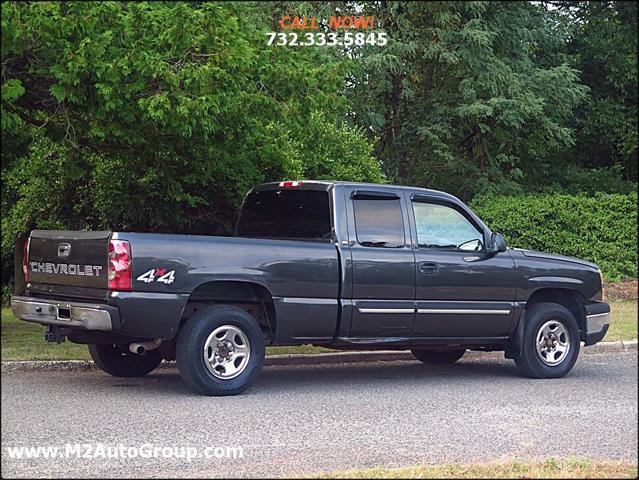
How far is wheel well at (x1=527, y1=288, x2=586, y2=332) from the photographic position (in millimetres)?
11469

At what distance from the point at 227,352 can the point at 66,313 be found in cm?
147

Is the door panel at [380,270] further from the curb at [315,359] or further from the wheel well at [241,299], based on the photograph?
the curb at [315,359]

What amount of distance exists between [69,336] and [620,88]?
71.6 feet

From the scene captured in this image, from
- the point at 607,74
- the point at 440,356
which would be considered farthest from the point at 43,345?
the point at 607,74

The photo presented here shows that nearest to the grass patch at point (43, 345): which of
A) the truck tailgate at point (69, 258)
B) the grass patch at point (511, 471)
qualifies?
the truck tailgate at point (69, 258)

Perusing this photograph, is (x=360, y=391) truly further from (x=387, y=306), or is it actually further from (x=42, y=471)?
(x=42, y=471)

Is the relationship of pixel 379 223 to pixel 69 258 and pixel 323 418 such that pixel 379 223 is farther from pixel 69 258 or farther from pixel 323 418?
pixel 69 258

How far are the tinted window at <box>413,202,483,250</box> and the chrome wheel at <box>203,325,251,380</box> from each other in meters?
2.21

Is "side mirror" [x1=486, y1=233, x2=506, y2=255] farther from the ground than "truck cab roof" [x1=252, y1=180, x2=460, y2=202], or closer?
closer

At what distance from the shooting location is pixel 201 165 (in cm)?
1386

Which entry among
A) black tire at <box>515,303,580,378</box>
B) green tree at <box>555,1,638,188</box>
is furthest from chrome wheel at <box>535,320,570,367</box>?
green tree at <box>555,1,638,188</box>

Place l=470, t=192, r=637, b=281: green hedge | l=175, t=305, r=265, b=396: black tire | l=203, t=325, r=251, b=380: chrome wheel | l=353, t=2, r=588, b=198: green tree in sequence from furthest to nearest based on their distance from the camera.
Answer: l=353, t=2, r=588, b=198: green tree
l=470, t=192, r=637, b=281: green hedge
l=203, t=325, r=251, b=380: chrome wheel
l=175, t=305, r=265, b=396: black tire

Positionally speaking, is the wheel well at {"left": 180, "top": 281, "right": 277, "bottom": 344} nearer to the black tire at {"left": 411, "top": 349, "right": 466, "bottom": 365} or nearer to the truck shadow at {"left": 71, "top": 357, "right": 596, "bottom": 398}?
the truck shadow at {"left": 71, "top": 357, "right": 596, "bottom": 398}

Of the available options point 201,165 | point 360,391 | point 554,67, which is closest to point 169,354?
point 360,391
